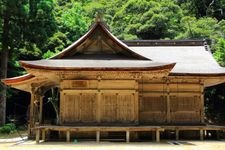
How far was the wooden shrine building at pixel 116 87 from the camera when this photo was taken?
51.6ft

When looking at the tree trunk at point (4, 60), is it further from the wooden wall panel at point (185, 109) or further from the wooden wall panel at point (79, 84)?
the wooden wall panel at point (185, 109)

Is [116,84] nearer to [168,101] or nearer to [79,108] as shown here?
[79,108]

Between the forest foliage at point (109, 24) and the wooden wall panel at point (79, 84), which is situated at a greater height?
the forest foliage at point (109, 24)

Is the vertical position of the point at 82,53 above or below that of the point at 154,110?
above

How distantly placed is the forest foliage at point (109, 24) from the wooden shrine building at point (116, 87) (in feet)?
33.7

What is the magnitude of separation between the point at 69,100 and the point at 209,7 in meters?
49.5

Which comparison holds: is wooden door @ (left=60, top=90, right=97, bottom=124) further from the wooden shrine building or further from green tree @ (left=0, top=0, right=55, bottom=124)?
green tree @ (left=0, top=0, right=55, bottom=124)

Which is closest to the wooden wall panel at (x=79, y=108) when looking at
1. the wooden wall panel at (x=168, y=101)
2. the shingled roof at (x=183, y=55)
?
the wooden wall panel at (x=168, y=101)

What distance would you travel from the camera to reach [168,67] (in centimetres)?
1525

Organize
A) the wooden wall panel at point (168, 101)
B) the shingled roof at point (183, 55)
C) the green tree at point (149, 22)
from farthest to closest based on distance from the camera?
the green tree at point (149, 22), the wooden wall panel at point (168, 101), the shingled roof at point (183, 55)

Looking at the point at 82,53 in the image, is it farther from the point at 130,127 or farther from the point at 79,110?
the point at 130,127

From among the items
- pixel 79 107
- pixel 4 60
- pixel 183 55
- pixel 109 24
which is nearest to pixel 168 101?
pixel 183 55

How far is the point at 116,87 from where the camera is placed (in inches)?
651

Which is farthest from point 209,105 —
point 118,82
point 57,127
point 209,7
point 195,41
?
point 209,7
